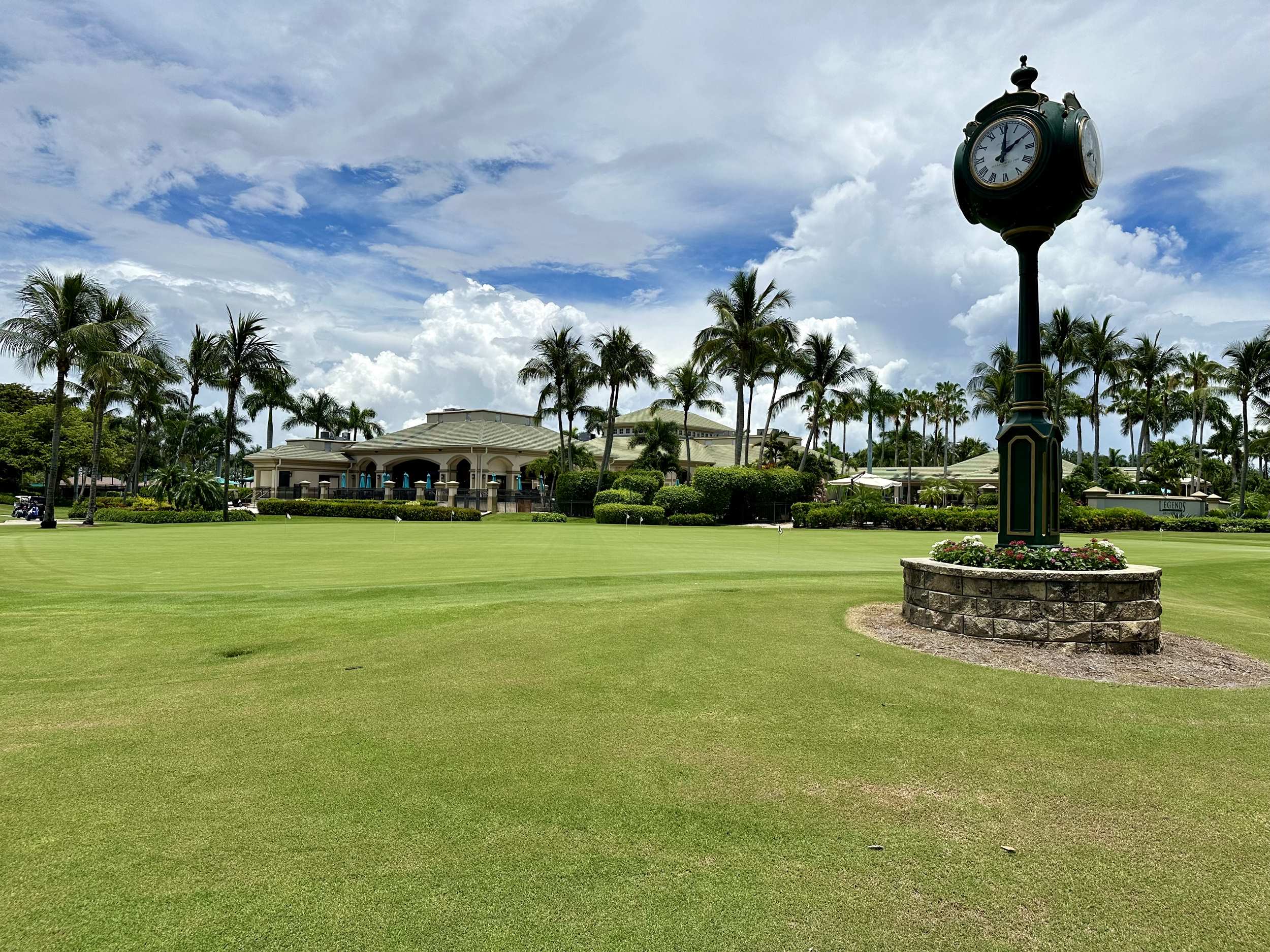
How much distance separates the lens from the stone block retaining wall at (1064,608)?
26.1 ft

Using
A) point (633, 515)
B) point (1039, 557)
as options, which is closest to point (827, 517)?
point (633, 515)

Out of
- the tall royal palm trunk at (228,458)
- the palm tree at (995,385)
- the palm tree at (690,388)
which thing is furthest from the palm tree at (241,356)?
the palm tree at (995,385)

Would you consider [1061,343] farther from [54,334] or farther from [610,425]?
[54,334]

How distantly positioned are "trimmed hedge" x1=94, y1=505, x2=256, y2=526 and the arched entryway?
21.6 meters

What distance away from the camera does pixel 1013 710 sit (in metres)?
5.79

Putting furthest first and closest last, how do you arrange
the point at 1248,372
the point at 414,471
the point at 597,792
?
1. the point at 414,471
2. the point at 1248,372
3. the point at 597,792

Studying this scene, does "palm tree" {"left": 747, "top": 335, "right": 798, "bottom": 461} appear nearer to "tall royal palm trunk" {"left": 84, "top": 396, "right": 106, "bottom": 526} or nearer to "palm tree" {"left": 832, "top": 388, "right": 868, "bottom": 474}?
"palm tree" {"left": 832, "top": 388, "right": 868, "bottom": 474}

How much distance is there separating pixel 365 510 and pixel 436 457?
38.6ft

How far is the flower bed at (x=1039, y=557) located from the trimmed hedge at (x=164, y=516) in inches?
1601

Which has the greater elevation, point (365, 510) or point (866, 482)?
point (866, 482)

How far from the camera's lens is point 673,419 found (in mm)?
73375

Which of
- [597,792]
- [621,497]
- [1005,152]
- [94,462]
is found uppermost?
[1005,152]

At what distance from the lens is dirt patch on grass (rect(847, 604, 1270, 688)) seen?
22.8 ft

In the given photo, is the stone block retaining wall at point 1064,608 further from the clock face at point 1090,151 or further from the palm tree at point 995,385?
the palm tree at point 995,385
